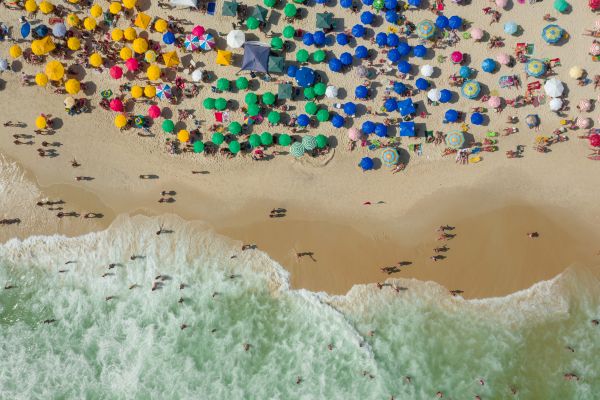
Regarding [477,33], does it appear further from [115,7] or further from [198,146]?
[115,7]

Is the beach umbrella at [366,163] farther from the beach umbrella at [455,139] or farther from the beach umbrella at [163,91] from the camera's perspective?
the beach umbrella at [163,91]

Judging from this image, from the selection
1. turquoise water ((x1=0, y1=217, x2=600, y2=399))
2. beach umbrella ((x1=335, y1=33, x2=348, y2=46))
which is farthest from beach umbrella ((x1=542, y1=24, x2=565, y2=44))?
turquoise water ((x1=0, y1=217, x2=600, y2=399))

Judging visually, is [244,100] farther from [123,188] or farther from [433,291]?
[433,291]

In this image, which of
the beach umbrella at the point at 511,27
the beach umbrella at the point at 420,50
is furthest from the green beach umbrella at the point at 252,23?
the beach umbrella at the point at 511,27

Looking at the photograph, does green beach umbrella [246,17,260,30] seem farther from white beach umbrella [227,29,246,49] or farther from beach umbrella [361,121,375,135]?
beach umbrella [361,121,375,135]

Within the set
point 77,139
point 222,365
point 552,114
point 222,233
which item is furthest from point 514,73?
point 77,139
